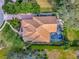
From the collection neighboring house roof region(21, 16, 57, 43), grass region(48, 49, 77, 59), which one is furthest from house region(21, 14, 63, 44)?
grass region(48, 49, 77, 59)

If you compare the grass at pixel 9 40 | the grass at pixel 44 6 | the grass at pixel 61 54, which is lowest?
the grass at pixel 61 54

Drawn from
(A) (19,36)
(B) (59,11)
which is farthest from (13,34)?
(B) (59,11)

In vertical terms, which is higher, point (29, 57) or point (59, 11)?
point (59, 11)

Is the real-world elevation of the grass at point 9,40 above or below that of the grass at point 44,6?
below

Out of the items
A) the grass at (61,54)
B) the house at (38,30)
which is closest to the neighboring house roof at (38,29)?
the house at (38,30)

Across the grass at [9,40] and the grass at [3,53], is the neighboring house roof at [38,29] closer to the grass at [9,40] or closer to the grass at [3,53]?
the grass at [9,40]

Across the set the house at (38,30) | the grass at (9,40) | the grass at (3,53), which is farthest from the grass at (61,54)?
the grass at (3,53)

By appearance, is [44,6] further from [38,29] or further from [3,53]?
[3,53]

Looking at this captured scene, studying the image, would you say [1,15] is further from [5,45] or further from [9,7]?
[5,45]
